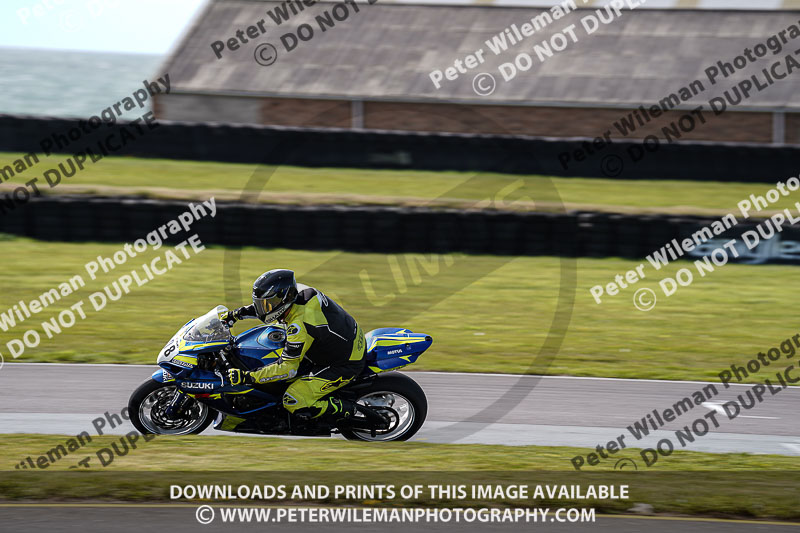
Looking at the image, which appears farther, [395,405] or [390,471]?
[395,405]

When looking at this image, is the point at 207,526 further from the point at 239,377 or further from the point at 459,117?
the point at 459,117

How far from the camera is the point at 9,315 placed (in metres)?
14.1

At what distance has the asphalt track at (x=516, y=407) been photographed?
938cm

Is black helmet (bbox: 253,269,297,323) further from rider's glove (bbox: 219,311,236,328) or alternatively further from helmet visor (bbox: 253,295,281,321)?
rider's glove (bbox: 219,311,236,328)

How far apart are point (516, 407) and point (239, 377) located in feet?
10.5

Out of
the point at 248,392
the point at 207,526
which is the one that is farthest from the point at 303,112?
the point at 207,526

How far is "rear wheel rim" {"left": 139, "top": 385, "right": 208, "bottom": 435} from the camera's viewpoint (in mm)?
8805

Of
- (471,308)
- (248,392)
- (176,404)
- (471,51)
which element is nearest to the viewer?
(248,392)

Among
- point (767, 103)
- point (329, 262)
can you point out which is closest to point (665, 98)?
point (767, 103)

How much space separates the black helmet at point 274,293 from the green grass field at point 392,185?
547 inches

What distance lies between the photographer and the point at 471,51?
36031mm

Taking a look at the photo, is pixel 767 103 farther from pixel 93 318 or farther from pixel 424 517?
pixel 424 517

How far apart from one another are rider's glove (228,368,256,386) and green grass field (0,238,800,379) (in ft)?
12.0

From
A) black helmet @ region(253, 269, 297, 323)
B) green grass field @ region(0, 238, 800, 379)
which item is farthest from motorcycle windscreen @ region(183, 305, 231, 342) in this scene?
green grass field @ region(0, 238, 800, 379)
